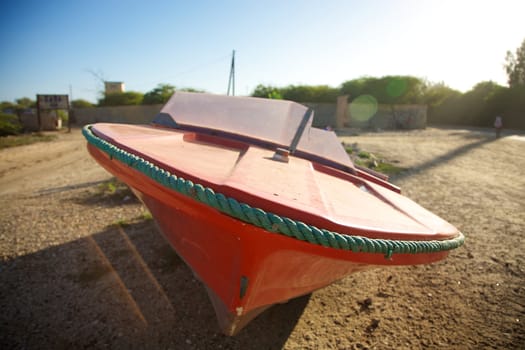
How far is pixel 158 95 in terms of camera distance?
67.3 ft

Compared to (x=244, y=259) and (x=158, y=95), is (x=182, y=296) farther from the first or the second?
(x=158, y=95)

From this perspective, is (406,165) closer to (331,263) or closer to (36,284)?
(331,263)

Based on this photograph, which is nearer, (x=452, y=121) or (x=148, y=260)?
(x=148, y=260)

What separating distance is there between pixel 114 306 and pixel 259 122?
6.72 ft

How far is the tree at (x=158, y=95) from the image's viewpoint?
20281 mm

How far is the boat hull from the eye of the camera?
1270 millimetres

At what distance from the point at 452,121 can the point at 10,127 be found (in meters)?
32.3

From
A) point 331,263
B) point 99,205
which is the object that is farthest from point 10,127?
point 331,263

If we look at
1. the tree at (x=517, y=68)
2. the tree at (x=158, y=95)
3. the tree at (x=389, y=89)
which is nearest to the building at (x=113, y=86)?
the tree at (x=158, y=95)

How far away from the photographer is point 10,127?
13.5 metres

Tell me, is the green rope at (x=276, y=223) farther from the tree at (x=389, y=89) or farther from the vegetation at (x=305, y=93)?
the tree at (x=389, y=89)

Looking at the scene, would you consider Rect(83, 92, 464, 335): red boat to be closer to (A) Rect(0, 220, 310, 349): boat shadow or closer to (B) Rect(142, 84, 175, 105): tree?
(A) Rect(0, 220, 310, 349): boat shadow

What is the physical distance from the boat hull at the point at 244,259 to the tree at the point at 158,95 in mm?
20013

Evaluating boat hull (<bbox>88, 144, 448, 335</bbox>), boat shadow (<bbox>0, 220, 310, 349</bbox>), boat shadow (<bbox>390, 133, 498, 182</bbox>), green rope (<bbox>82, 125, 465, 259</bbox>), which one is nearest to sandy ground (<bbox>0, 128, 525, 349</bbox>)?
boat shadow (<bbox>0, 220, 310, 349</bbox>)
